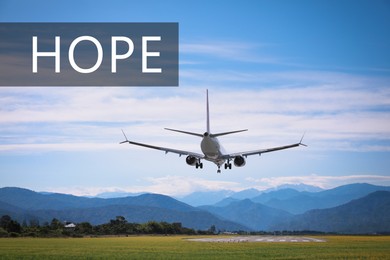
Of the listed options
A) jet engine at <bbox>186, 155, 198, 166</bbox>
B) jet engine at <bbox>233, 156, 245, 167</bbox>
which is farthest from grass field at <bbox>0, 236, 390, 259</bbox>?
jet engine at <bbox>186, 155, 198, 166</bbox>

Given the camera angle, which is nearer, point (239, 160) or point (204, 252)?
point (204, 252)

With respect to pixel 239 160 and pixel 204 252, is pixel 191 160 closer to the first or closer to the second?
pixel 239 160

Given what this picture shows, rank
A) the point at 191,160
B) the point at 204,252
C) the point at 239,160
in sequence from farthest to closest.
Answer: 1. the point at 239,160
2. the point at 191,160
3. the point at 204,252

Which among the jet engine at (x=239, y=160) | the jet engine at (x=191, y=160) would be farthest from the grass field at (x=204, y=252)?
the jet engine at (x=191, y=160)

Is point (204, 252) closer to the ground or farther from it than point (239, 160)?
closer to the ground

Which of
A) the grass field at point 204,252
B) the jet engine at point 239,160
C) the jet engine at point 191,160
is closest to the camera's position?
the grass field at point 204,252

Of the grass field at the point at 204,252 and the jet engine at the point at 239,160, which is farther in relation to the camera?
the jet engine at the point at 239,160

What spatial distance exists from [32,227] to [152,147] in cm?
9041

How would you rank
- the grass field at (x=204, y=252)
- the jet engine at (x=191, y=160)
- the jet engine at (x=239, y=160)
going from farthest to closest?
1. the jet engine at (x=239, y=160)
2. the jet engine at (x=191, y=160)
3. the grass field at (x=204, y=252)

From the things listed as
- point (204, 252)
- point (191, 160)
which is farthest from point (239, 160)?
point (204, 252)

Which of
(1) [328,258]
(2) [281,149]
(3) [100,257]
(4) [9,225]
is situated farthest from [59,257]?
(4) [9,225]

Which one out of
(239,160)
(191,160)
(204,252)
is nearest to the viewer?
(204,252)

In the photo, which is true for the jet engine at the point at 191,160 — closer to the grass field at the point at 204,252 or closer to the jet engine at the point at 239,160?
the jet engine at the point at 239,160

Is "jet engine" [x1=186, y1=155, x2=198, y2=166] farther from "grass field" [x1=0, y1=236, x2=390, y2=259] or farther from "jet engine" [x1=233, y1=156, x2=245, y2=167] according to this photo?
"grass field" [x1=0, y1=236, x2=390, y2=259]
